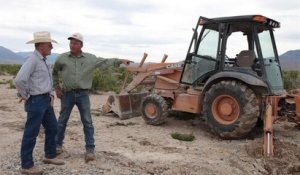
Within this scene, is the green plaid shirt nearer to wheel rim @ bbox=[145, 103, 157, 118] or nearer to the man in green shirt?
the man in green shirt

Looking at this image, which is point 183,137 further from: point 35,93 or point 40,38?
point 40,38

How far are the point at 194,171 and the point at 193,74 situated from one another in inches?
144

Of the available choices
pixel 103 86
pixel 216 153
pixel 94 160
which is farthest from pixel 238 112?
pixel 103 86

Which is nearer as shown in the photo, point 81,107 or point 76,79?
point 76,79

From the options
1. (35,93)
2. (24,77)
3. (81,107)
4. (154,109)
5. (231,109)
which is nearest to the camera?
(24,77)

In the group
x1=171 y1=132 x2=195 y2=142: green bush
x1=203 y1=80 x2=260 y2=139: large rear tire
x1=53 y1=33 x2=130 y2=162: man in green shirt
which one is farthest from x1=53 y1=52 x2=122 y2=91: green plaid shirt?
x1=203 y1=80 x2=260 y2=139: large rear tire

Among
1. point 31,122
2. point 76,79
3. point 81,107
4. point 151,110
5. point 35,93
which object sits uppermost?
point 76,79

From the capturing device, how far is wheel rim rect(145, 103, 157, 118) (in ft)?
33.2

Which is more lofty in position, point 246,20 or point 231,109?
point 246,20

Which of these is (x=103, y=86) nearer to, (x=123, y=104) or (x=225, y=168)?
(x=123, y=104)

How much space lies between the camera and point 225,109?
8.91 metres

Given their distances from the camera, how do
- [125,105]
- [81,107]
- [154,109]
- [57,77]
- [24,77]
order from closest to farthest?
[24,77]
[81,107]
[57,77]
[154,109]
[125,105]

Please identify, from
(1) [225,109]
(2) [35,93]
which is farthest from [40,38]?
(1) [225,109]

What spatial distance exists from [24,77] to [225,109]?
4355 millimetres
